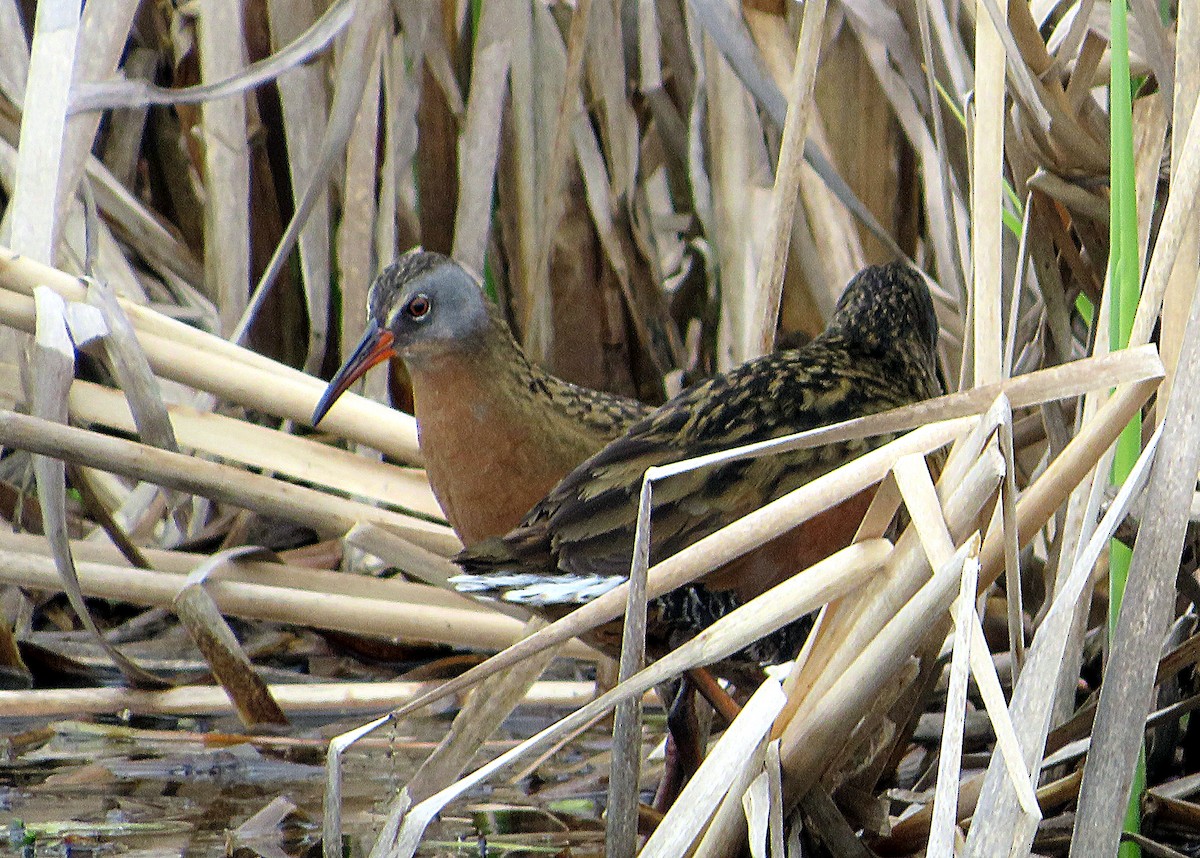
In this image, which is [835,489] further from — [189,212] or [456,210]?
[189,212]

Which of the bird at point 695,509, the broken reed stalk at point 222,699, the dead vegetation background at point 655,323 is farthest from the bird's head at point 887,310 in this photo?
the broken reed stalk at point 222,699

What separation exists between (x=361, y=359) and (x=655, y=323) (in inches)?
32.6

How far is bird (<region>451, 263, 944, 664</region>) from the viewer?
6.40ft

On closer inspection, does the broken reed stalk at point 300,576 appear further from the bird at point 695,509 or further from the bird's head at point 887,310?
the bird's head at point 887,310

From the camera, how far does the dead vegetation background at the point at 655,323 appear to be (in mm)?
1463

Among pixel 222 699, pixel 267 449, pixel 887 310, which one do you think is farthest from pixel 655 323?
pixel 222 699

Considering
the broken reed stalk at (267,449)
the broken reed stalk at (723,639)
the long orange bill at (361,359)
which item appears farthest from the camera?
the broken reed stalk at (267,449)

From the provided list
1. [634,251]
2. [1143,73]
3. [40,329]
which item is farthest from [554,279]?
[1143,73]

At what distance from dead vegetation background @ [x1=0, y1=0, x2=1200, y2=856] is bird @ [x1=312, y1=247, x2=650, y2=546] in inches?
5.4

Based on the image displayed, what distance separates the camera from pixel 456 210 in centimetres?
324

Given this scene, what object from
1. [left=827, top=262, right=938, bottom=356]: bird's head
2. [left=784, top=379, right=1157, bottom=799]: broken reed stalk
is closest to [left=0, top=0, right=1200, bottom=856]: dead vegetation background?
[left=784, top=379, right=1157, bottom=799]: broken reed stalk

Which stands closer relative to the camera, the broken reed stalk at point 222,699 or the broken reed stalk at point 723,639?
the broken reed stalk at point 723,639

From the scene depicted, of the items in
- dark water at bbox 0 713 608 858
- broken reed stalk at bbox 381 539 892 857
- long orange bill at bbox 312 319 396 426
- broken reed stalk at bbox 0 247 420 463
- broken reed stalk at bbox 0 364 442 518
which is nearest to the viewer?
broken reed stalk at bbox 381 539 892 857

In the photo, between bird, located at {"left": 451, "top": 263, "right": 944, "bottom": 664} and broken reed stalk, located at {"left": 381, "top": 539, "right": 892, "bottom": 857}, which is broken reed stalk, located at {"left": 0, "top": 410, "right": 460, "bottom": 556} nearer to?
bird, located at {"left": 451, "top": 263, "right": 944, "bottom": 664}
